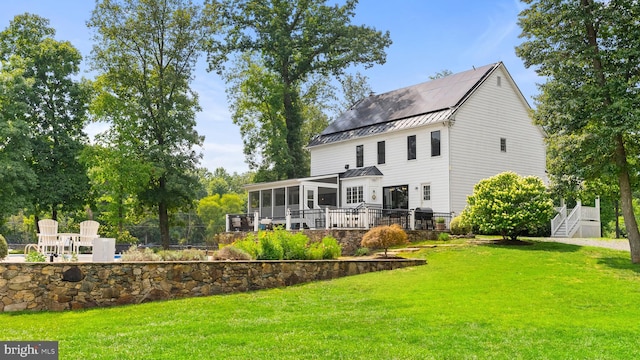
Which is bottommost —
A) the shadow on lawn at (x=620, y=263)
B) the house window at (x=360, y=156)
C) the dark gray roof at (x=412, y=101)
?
the shadow on lawn at (x=620, y=263)

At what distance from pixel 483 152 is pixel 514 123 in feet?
9.90

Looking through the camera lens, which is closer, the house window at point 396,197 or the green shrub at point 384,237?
the green shrub at point 384,237

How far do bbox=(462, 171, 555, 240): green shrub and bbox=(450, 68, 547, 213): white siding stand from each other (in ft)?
16.6

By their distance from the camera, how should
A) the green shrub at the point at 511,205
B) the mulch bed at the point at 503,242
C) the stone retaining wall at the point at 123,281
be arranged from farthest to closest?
the mulch bed at the point at 503,242, the green shrub at the point at 511,205, the stone retaining wall at the point at 123,281

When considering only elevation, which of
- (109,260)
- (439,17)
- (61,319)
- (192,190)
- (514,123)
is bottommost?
(61,319)

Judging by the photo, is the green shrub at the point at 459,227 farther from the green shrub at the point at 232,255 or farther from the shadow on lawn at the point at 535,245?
the green shrub at the point at 232,255

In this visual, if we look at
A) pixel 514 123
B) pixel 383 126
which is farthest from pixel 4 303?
pixel 514 123

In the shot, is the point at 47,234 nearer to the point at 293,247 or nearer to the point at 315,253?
the point at 293,247

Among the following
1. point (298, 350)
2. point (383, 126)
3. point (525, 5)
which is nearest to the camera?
point (298, 350)

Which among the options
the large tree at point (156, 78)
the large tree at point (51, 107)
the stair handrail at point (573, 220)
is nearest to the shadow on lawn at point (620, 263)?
the stair handrail at point (573, 220)

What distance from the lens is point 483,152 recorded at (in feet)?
86.8

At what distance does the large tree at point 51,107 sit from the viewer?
30.7 meters

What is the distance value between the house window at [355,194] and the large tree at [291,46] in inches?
343

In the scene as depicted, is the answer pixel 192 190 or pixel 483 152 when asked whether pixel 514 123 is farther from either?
pixel 192 190
